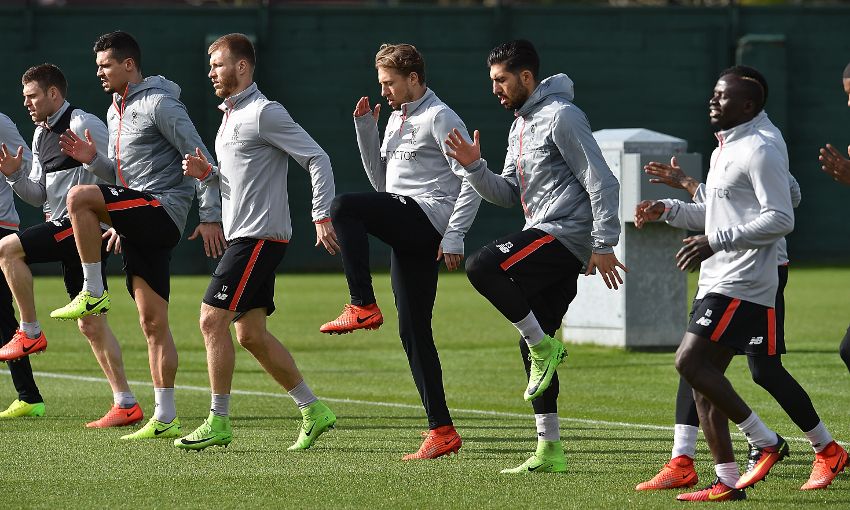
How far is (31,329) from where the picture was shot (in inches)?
367

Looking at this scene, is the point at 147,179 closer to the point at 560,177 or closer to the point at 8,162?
the point at 8,162

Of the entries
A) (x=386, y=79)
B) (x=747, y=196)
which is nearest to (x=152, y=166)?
(x=386, y=79)

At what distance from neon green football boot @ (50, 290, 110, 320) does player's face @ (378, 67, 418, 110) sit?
79.9 inches

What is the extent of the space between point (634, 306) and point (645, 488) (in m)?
7.27

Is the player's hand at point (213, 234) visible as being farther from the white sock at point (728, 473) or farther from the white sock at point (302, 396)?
the white sock at point (728, 473)

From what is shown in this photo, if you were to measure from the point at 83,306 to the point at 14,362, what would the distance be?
1.90 meters

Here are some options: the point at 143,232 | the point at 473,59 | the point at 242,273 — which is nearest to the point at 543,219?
the point at 242,273

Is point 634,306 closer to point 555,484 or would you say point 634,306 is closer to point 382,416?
point 382,416

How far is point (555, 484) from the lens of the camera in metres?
7.11

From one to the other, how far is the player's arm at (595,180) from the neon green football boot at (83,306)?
287 cm

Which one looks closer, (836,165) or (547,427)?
(836,165)

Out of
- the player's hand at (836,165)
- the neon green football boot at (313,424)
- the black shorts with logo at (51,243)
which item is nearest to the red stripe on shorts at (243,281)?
the neon green football boot at (313,424)

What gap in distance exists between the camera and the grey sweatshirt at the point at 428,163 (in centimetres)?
799

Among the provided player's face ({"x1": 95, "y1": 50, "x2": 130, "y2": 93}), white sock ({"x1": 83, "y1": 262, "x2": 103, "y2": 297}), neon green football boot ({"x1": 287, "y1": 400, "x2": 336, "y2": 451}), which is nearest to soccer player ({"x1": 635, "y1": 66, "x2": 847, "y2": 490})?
neon green football boot ({"x1": 287, "y1": 400, "x2": 336, "y2": 451})
